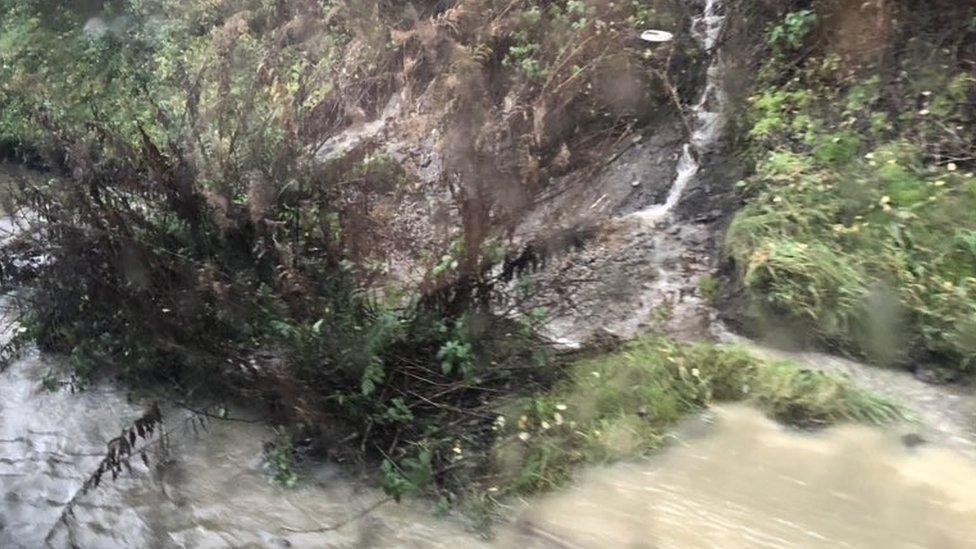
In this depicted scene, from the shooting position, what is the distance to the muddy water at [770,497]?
4.42m

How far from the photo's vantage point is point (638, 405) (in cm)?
543

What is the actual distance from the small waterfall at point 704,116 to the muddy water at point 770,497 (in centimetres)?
300

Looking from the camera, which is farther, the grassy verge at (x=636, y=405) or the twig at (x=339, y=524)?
the grassy verge at (x=636, y=405)

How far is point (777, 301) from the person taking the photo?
610 centimetres

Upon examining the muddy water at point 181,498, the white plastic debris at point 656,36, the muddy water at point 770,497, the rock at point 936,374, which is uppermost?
the white plastic debris at point 656,36

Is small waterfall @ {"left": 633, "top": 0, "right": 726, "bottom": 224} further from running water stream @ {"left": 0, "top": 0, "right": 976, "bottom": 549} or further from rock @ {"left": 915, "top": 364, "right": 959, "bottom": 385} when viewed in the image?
rock @ {"left": 915, "top": 364, "right": 959, "bottom": 385}

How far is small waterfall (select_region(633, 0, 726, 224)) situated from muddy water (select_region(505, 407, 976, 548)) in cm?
300

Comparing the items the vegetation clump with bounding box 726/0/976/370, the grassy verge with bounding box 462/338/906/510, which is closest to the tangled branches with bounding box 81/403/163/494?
the grassy verge with bounding box 462/338/906/510

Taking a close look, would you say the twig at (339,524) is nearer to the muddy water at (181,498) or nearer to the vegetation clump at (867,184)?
the muddy water at (181,498)

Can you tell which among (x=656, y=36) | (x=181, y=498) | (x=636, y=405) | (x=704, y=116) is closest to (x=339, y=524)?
(x=181, y=498)

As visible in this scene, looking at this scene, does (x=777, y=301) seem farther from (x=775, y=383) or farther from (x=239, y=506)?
(x=239, y=506)

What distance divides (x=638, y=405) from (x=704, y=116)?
3895 mm

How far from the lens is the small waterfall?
791 cm

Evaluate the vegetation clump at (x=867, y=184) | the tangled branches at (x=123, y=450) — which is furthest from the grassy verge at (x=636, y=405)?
the tangled branches at (x=123, y=450)
